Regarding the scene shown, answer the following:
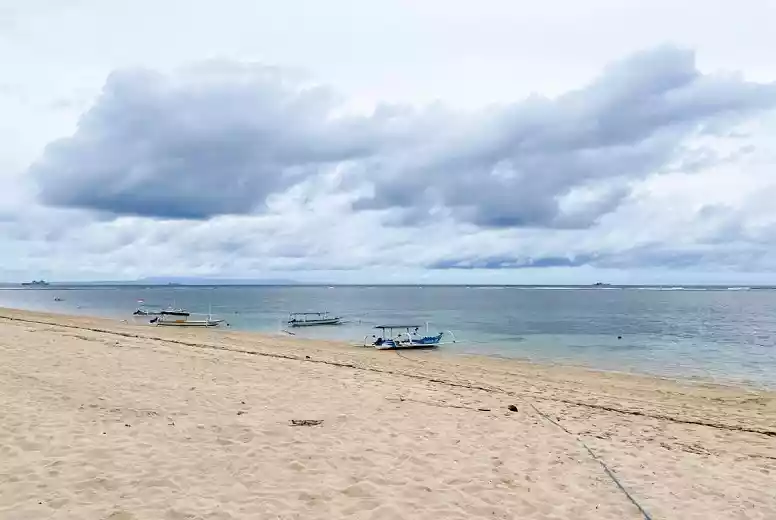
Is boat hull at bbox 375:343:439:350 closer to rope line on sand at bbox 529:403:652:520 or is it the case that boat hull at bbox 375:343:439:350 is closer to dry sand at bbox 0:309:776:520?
dry sand at bbox 0:309:776:520

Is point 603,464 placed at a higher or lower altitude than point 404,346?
higher

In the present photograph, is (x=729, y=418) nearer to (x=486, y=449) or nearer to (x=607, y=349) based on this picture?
(x=486, y=449)

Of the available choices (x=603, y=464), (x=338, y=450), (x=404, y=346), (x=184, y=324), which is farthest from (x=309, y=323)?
(x=603, y=464)

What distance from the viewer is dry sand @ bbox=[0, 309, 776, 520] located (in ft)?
22.7

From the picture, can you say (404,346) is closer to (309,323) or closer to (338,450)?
(309,323)

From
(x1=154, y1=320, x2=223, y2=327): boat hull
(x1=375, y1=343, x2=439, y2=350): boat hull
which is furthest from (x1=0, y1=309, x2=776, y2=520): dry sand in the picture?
Result: (x1=154, y1=320, x2=223, y2=327): boat hull

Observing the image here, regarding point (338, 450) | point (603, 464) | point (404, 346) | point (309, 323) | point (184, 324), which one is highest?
point (338, 450)

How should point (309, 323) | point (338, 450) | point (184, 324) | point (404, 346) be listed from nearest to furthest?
point (338, 450), point (404, 346), point (184, 324), point (309, 323)

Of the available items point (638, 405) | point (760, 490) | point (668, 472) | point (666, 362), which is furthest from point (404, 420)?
point (666, 362)

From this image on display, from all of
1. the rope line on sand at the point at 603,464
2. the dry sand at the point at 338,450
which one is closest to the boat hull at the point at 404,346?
the dry sand at the point at 338,450

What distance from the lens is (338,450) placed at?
9.09m

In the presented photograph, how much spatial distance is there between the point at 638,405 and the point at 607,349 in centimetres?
2598

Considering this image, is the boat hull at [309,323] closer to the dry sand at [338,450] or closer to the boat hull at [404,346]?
the boat hull at [404,346]

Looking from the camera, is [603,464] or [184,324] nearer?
[603,464]
